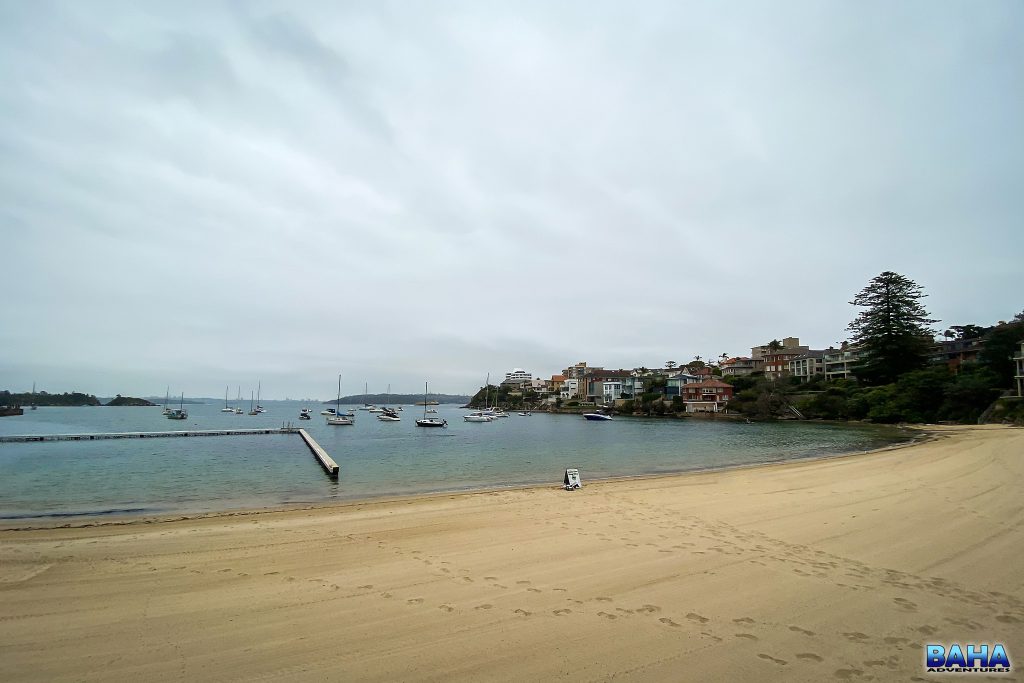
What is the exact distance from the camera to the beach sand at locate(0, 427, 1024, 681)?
405cm

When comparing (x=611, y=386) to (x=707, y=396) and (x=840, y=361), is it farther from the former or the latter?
(x=840, y=361)

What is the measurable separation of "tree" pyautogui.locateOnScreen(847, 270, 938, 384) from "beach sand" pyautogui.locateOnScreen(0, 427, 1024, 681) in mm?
66578

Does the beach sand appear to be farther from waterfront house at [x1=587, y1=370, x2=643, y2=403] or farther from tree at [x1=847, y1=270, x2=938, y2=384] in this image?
waterfront house at [x1=587, y1=370, x2=643, y2=403]

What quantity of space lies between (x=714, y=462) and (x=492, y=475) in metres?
12.1

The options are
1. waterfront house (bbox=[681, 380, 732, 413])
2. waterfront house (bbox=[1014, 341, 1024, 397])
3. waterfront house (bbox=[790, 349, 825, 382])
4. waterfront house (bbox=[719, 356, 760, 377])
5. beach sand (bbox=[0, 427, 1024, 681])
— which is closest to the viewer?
beach sand (bbox=[0, 427, 1024, 681])

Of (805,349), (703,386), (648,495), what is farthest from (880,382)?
(648,495)

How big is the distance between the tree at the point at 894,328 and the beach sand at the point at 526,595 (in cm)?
6658

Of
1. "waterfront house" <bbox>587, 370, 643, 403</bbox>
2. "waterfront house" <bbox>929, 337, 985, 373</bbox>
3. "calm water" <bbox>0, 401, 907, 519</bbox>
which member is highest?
"waterfront house" <bbox>929, 337, 985, 373</bbox>

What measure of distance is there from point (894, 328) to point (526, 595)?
77488mm

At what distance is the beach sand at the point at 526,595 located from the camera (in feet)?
13.3

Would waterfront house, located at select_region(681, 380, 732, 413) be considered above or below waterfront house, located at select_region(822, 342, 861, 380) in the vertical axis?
below

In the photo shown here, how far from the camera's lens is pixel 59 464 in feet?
86.3

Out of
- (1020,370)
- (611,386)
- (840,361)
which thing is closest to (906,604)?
(1020,370)

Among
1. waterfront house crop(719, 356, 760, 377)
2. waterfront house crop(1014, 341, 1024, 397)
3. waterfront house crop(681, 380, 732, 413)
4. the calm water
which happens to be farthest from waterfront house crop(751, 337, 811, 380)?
the calm water
